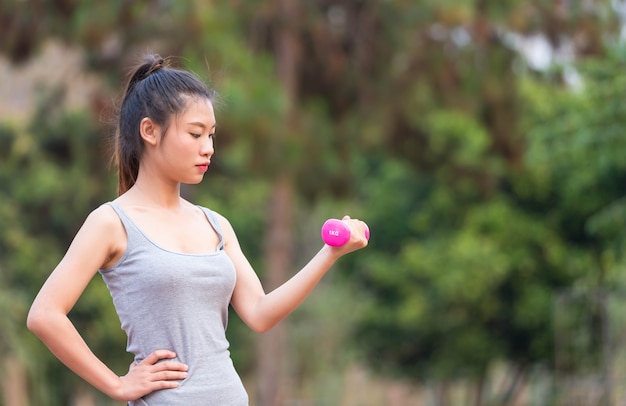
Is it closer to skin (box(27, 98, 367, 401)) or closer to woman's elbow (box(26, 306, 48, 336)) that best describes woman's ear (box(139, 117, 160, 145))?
skin (box(27, 98, 367, 401))

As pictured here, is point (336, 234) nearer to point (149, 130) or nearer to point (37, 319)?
point (149, 130)

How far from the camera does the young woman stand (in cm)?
241

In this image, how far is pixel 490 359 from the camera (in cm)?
2072

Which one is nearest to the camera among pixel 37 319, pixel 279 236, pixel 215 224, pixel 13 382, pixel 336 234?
pixel 37 319

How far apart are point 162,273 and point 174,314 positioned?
87mm

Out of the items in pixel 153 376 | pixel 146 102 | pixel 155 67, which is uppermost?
pixel 155 67

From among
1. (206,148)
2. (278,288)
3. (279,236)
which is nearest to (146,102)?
(206,148)

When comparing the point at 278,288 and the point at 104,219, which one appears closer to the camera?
the point at 104,219

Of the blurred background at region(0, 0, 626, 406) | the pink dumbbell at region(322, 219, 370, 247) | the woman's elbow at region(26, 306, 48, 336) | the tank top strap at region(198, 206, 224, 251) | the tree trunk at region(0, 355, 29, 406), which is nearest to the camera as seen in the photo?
the woman's elbow at region(26, 306, 48, 336)

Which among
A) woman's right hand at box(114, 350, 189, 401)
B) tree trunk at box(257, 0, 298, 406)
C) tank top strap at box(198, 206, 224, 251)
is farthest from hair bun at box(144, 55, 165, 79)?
tree trunk at box(257, 0, 298, 406)

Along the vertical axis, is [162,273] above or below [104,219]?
below

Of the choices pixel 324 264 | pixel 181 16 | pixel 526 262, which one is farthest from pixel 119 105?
pixel 526 262

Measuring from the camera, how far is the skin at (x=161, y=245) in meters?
2.40

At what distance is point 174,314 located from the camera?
2.42 metres
